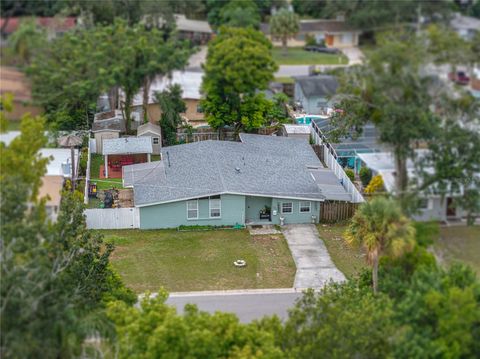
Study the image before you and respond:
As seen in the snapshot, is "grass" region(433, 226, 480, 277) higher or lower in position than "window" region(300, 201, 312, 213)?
higher

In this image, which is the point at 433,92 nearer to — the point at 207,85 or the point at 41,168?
the point at 41,168

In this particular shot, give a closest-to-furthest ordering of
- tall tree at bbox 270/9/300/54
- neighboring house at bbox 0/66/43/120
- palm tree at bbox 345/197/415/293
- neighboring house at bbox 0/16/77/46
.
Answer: palm tree at bbox 345/197/415/293 → neighboring house at bbox 0/66/43/120 → neighboring house at bbox 0/16/77/46 → tall tree at bbox 270/9/300/54

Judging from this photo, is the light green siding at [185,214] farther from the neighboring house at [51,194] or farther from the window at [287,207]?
the neighboring house at [51,194]

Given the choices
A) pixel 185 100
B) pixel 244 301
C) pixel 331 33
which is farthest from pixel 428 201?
pixel 331 33

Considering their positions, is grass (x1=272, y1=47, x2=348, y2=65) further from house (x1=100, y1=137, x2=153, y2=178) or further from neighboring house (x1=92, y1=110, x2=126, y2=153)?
house (x1=100, y1=137, x2=153, y2=178)

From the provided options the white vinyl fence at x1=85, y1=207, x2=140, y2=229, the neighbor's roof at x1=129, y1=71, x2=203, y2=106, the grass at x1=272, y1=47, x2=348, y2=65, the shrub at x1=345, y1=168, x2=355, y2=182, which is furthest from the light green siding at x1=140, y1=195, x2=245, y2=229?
the grass at x1=272, y1=47, x2=348, y2=65

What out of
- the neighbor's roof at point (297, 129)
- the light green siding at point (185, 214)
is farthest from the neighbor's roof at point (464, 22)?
the light green siding at point (185, 214)

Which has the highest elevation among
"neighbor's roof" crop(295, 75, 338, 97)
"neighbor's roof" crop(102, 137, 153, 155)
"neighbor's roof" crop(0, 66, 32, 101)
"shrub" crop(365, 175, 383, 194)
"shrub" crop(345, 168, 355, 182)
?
"neighbor's roof" crop(0, 66, 32, 101)
